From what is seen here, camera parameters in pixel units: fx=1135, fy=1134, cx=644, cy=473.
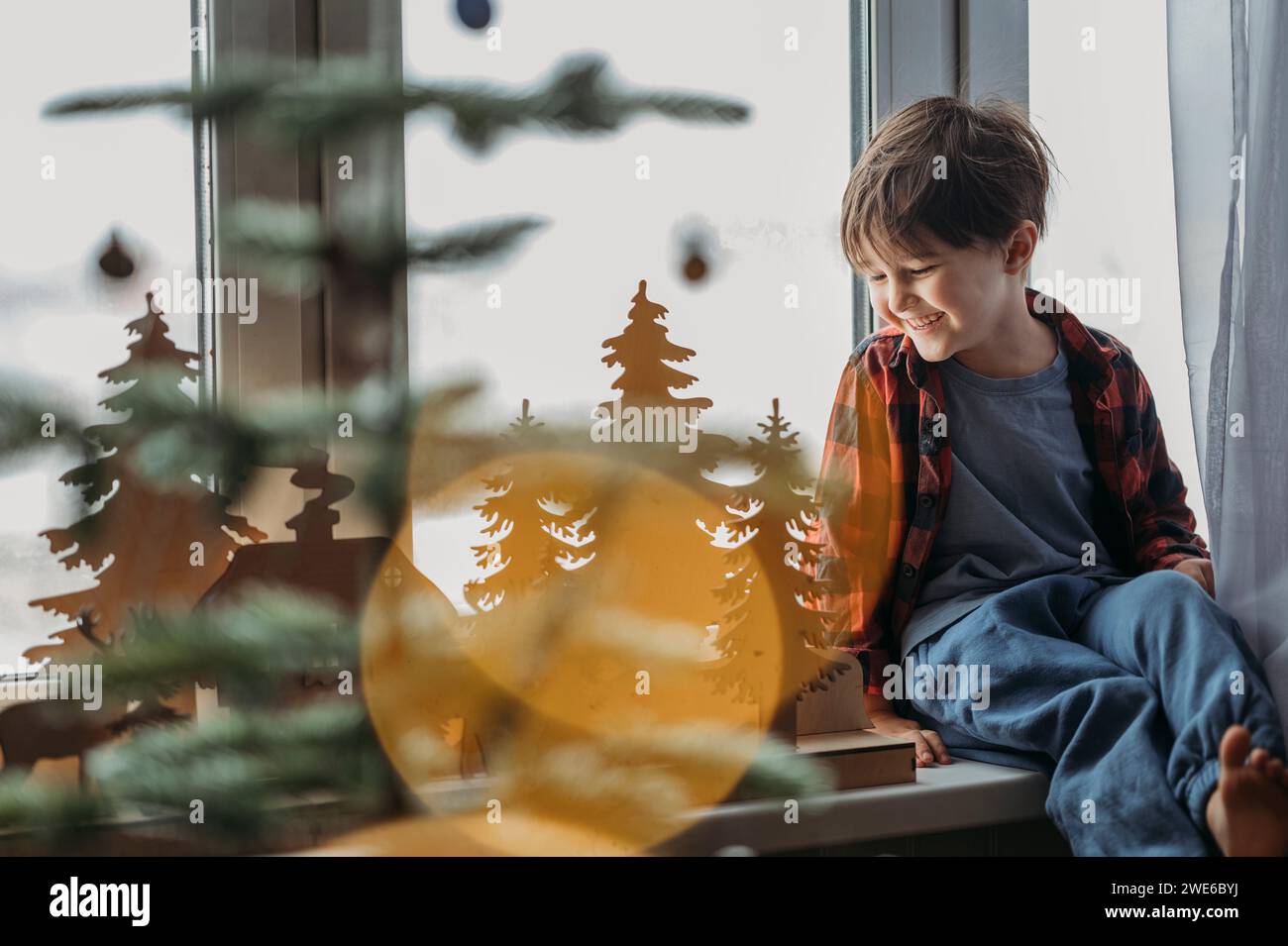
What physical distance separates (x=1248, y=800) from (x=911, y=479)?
0.42 metres

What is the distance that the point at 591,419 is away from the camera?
3.04 feet

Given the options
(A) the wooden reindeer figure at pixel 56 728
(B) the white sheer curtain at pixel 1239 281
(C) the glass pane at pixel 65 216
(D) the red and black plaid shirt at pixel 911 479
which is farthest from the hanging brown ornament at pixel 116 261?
(B) the white sheer curtain at pixel 1239 281

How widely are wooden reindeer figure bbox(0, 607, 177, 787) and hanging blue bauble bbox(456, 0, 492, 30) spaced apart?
26.0 inches

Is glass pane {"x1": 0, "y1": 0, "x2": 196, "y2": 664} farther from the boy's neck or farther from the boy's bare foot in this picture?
the boy's bare foot

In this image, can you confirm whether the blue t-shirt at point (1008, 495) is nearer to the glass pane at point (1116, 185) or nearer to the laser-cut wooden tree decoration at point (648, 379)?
the glass pane at point (1116, 185)

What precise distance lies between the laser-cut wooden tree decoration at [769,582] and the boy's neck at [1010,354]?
332 mm

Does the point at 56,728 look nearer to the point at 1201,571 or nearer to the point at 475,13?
the point at 475,13

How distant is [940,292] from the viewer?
1109 millimetres

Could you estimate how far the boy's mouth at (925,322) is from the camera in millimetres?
1123

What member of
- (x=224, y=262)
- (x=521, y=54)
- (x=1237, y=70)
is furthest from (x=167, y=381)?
(x=1237, y=70)

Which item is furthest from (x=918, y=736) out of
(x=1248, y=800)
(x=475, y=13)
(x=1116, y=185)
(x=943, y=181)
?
(x=475, y=13)

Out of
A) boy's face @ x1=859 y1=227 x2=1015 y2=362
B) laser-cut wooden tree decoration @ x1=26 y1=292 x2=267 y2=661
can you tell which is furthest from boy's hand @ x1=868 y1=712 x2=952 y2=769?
laser-cut wooden tree decoration @ x1=26 y1=292 x2=267 y2=661

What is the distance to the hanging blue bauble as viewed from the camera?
1.08m
